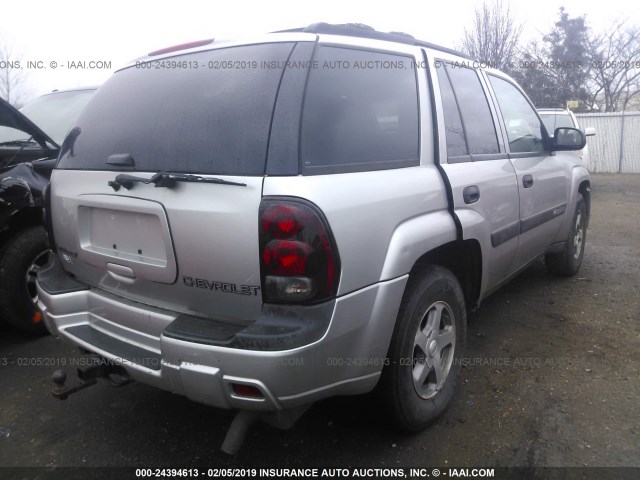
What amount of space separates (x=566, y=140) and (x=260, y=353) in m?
3.36

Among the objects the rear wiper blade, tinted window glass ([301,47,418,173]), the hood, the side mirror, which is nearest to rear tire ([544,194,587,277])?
the side mirror

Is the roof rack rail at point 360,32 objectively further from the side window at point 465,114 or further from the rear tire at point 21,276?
the rear tire at point 21,276

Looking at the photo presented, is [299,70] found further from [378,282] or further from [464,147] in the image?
[464,147]

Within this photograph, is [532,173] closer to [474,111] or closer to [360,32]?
[474,111]

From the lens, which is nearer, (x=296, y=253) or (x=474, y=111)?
(x=296, y=253)

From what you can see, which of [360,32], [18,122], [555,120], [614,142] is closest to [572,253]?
[360,32]

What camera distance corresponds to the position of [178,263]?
1922 millimetres

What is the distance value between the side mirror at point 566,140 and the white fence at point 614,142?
577 inches

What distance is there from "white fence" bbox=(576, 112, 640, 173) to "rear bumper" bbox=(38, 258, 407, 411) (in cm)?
1757

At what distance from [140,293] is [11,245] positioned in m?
2.02

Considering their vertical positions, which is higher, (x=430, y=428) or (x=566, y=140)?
(x=566, y=140)

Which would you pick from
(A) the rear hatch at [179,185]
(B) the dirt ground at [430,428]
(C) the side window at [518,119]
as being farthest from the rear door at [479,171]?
(A) the rear hatch at [179,185]

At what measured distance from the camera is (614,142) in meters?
16.9

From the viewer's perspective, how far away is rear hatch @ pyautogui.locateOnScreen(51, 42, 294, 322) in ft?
5.94
